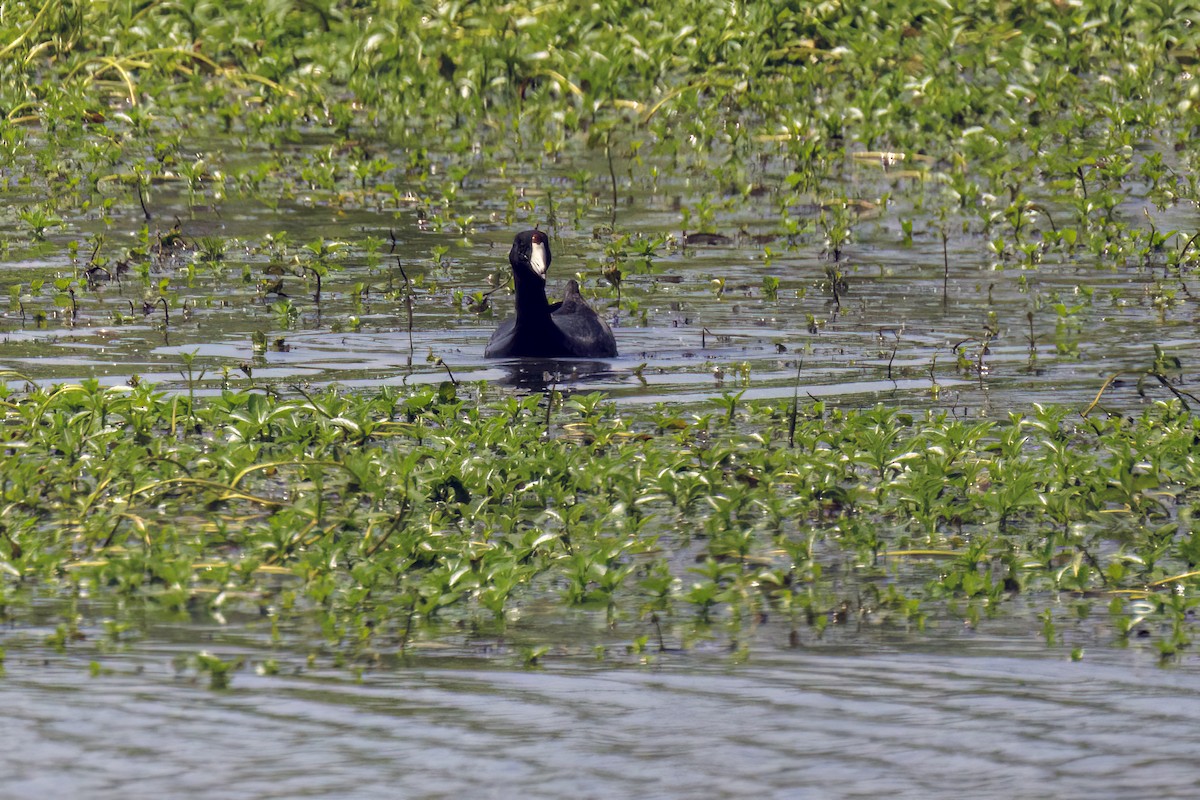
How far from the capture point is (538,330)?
1162cm

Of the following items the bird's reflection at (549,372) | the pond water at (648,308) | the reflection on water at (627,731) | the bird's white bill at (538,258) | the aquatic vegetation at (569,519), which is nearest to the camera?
the reflection on water at (627,731)

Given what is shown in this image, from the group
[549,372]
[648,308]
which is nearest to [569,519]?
[549,372]

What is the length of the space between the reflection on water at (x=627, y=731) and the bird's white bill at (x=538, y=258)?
19.6 feet

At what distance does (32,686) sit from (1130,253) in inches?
377

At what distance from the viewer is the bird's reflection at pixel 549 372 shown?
11.0 meters

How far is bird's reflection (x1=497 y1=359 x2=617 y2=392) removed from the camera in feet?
36.0

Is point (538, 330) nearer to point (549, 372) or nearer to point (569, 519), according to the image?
point (549, 372)

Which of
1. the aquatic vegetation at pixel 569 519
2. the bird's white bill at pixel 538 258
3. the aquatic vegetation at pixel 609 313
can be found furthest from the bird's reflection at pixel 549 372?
the aquatic vegetation at pixel 569 519

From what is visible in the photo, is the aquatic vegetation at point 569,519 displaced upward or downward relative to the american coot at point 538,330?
downward

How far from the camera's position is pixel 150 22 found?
740 inches

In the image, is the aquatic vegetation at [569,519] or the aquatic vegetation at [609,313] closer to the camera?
the aquatic vegetation at [569,519]

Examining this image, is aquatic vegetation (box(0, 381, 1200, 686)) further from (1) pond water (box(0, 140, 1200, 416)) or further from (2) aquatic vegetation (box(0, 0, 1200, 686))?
(1) pond water (box(0, 140, 1200, 416))

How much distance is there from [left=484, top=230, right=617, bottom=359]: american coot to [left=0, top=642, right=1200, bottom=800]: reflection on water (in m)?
5.97

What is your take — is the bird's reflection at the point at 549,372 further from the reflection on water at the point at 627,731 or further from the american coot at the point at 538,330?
the reflection on water at the point at 627,731
